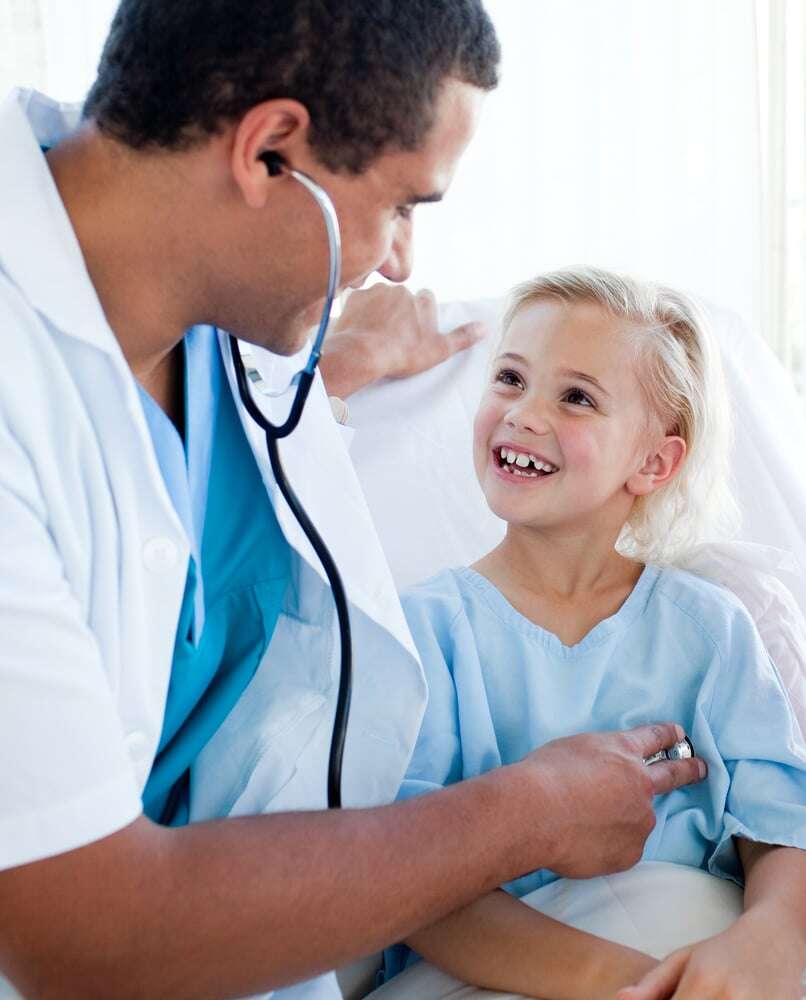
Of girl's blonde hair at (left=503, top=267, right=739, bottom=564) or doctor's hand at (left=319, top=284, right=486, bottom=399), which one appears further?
doctor's hand at (left=319, top=284, right=486, bottom=399)

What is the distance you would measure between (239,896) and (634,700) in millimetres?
616

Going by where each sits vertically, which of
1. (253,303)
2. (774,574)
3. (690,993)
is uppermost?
(253,303)

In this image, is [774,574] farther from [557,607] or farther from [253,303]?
[253,303]

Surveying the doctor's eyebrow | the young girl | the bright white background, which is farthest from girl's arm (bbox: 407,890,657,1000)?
the bright white background

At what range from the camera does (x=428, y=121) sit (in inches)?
42.2

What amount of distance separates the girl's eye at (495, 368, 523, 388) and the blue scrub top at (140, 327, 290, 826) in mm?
368

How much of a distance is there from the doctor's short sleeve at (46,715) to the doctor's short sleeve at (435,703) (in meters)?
0.49

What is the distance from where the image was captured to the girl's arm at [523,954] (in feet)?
3.89

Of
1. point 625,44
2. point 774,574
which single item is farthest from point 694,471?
point 625,44

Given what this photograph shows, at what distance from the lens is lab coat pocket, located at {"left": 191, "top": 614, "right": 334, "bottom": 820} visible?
1241mm

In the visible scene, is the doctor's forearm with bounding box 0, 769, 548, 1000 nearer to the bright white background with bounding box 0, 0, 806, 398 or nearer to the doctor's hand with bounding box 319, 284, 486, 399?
the doctor's hand with bounding box 319, 284, 486, 399

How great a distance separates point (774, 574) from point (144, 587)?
0.94m

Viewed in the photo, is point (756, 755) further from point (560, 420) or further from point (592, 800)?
point (560, 420)

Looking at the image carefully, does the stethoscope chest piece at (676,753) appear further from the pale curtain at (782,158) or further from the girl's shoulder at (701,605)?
the pale curtain at (782,158)
